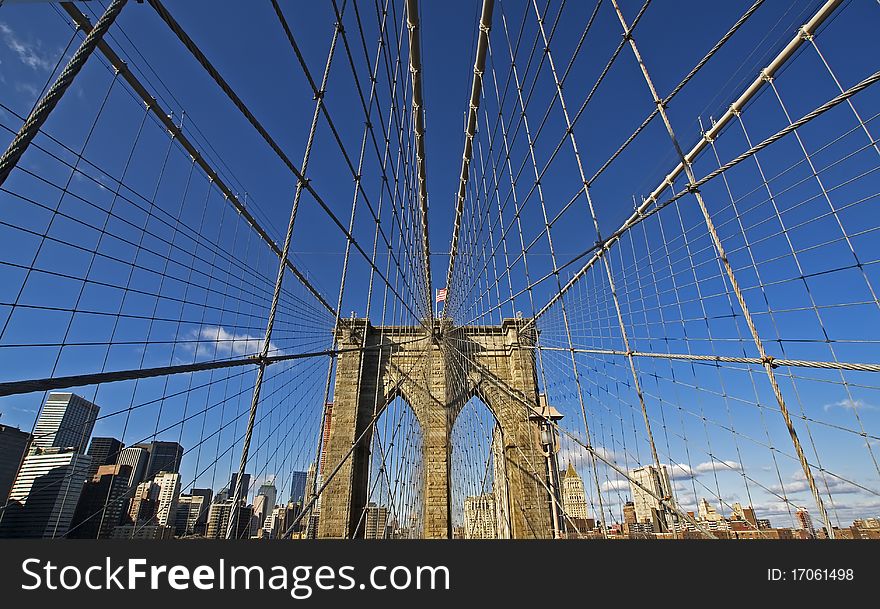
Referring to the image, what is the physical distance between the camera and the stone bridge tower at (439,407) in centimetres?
1159

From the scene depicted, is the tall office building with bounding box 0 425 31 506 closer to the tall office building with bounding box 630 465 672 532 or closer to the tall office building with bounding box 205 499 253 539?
the tall office building with bounding box 205 499 253 539

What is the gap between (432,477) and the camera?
487 inches

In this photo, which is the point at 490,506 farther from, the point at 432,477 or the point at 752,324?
the point at 752,324

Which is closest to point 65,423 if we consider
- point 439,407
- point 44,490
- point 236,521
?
point 44,490

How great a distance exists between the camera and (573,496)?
13.0m

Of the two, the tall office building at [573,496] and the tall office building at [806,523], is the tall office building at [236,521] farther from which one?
the tall office building at [573,496]

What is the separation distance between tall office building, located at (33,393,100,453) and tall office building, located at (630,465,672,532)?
415 centimetres

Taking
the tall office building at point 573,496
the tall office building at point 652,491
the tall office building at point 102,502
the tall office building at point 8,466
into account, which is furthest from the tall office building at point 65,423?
the tall office building at point 573,496

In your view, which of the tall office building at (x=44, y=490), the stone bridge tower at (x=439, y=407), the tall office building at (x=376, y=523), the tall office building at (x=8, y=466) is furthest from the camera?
the stone bridge tower at (x=439, y=407)

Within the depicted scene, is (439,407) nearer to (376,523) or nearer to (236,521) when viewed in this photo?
(376,523)

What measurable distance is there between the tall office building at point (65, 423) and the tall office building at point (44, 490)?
0.19m

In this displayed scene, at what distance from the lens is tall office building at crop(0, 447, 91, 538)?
2883 mm

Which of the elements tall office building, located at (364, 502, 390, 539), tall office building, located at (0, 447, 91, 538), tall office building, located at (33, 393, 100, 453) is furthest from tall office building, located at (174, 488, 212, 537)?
tall office building, located at (364, 502, 390, 539)

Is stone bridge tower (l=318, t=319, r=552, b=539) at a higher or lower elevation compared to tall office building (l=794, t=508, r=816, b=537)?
higher
